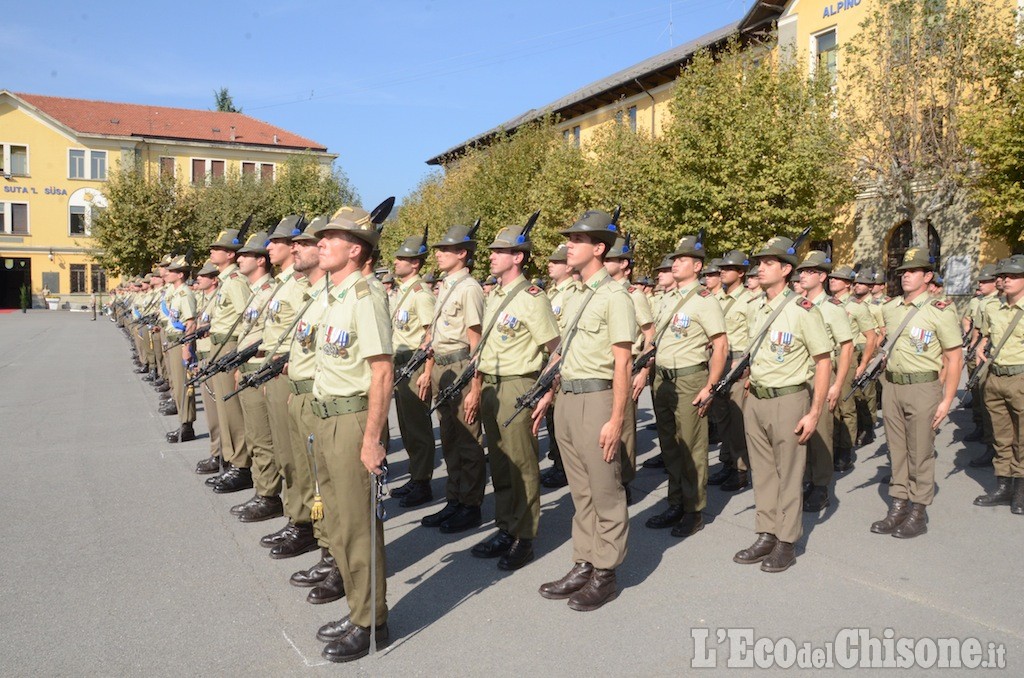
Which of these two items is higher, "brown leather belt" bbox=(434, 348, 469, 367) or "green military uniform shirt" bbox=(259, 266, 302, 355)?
"green military uniform shirt" bbox=(259, 266, 302, 355)

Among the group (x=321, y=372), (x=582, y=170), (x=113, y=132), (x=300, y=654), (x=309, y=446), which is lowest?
(x=300, y=654)

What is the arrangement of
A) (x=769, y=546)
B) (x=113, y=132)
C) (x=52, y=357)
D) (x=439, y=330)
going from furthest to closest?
(x=113, y=132), (x=52, y=357), (x=439, y=330), (x=769, y=546)

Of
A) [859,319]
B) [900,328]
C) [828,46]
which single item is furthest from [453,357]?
[828,46]

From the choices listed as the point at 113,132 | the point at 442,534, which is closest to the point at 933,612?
the point at 442,534

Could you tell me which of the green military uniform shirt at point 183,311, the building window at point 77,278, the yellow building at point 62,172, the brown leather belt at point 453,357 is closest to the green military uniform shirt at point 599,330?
the brown leather belt at point 453,357

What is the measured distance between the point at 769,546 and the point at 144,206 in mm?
44183

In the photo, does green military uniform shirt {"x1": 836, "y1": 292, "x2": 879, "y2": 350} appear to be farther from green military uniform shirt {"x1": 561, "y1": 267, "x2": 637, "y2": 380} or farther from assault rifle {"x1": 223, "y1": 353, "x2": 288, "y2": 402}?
assault rifle {"x1": 223, "y1": 353, "x2": 288, "y2": 402}

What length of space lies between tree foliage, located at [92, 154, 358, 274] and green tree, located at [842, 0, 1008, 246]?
3317cm

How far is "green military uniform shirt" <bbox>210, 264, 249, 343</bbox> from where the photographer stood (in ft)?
24.9

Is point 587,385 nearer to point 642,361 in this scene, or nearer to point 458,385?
point 458,385

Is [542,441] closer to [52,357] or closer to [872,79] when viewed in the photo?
[872,79]

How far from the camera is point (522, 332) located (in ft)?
19.1

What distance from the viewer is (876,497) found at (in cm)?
740

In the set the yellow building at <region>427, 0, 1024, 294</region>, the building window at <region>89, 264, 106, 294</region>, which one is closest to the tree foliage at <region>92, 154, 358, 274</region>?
the building window at <region>89, 264, 106, 294</region>
